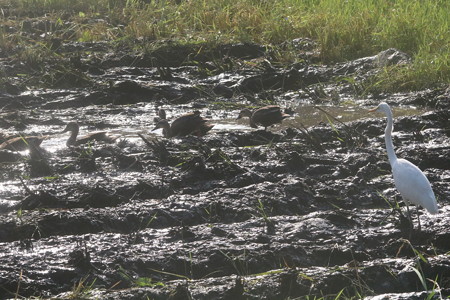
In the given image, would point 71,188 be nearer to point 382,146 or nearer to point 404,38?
point 382,146

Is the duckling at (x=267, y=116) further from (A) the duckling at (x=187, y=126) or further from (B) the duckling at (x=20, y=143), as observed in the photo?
(B) the duckling at (x=20, y=143)

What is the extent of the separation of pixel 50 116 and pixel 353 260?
5.70m

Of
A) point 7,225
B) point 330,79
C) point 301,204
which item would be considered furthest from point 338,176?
point 330,79

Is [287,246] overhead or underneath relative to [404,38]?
overhead

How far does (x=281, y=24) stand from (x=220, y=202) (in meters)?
6.64

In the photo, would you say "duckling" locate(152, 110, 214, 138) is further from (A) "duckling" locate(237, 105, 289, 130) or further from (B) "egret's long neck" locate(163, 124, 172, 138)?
(A) "duckling" locate(237, 105, 289, 130)

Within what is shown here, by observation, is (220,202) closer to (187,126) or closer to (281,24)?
(187,126)

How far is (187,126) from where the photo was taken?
895cm

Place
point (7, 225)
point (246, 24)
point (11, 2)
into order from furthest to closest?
1. point (11, 2)
2. point (246, 24)
3. point (7, 225)

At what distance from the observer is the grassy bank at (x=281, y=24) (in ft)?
37.9

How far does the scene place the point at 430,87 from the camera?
34.6 feet

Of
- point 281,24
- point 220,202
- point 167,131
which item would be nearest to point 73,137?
point 167,131

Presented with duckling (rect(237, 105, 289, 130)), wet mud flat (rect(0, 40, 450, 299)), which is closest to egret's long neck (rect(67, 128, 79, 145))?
wet mud flat (rect(0, 40, 450, 299))

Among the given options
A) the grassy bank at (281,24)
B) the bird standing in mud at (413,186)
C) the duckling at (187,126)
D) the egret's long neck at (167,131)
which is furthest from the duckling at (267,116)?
the bird standing in mud at (413,186)
